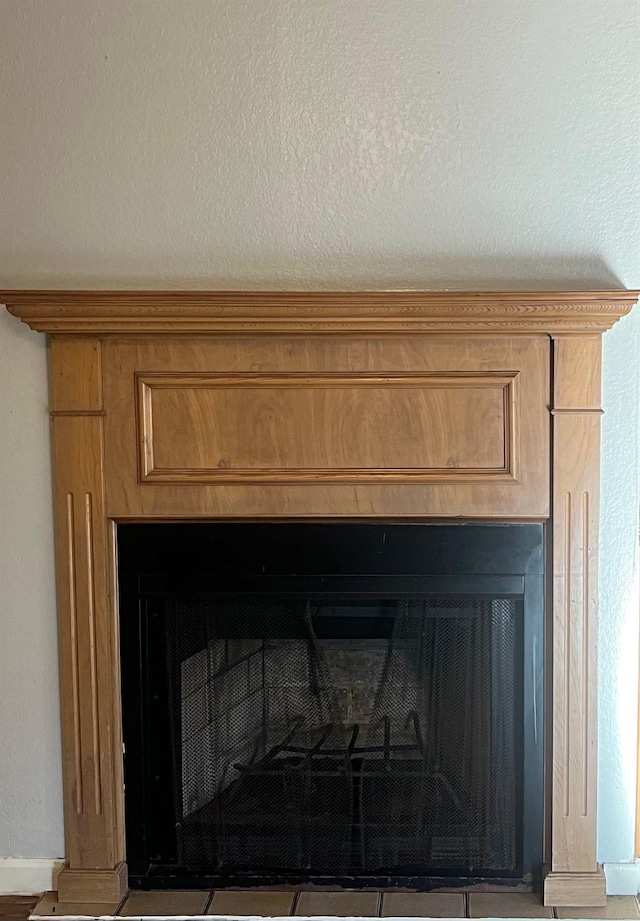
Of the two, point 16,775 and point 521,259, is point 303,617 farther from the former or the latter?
point 521,259

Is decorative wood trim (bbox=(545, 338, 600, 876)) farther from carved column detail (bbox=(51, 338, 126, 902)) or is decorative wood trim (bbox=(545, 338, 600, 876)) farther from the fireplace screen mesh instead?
carved column detail (bbox=(51, 338, 126, 902))

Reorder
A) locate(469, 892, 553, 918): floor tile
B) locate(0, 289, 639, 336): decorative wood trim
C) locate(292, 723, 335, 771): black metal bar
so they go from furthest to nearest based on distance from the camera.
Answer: locate(292, 723, 335, 771): black metal bar < locate(469, 892, 553, 918): floor tile < locate(0, 289, 639, 336): decorative wood trim

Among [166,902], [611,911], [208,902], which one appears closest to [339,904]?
[208,902]

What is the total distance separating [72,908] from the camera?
2.06 metres

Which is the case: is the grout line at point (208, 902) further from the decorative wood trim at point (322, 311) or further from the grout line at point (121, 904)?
the decorative wood trim at point (322, 311)

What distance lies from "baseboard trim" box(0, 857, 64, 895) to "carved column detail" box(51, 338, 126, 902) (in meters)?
0.06

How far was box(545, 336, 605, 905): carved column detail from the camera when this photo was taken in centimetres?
197

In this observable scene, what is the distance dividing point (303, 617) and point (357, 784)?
43cm

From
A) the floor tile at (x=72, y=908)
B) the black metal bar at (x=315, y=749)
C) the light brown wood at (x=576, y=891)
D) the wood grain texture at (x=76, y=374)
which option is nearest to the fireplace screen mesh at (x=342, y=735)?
the black metal bar at (x=315, y=749)

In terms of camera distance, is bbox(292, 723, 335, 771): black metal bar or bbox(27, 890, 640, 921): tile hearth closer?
bbox(27, 890, 640, 921): tile hearth

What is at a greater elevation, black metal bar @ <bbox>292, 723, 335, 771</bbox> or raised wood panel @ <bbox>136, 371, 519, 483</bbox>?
raised wood panel @ <bbox>136, 371, 519, 483</bbox>

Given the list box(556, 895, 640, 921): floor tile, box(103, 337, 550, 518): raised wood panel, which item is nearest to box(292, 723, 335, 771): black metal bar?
box(103, 337, 550, 518): raised wood panel

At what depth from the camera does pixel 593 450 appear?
1.98m

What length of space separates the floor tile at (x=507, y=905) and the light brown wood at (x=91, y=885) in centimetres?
84
